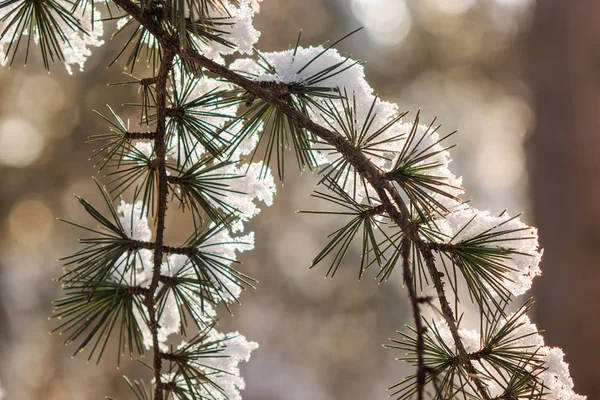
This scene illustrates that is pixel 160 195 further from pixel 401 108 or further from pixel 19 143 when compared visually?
pixel 19 143

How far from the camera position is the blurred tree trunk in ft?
5.50

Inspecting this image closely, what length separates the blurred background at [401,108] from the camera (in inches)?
72.0

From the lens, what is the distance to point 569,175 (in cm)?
184

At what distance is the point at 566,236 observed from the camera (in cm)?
179

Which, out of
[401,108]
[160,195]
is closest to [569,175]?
[401,108]

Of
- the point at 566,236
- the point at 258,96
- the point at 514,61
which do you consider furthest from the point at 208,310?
the point at 514,61

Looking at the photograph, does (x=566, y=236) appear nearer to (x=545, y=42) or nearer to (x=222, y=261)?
(x=545, y=42)

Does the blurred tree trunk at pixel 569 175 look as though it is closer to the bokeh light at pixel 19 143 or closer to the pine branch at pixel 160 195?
the pine branch at pixel 160 195

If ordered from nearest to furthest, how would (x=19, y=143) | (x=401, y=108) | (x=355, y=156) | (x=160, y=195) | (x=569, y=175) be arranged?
(x=355, y=156) < (x=160, y=195) < (x=569, y=175) < (x=401, y=108) < (x=19, y=143)

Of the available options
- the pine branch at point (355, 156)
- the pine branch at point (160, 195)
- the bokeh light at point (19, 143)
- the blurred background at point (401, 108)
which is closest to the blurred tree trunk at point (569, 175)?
the blurred background at point (401, 108)

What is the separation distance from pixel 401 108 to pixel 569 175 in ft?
4.92

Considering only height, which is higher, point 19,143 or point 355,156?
point 19,143

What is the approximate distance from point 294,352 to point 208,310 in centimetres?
440

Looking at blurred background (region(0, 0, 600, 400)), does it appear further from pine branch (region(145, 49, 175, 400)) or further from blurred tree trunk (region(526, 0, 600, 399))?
pine branch (region(145, 49, 175, 400))
